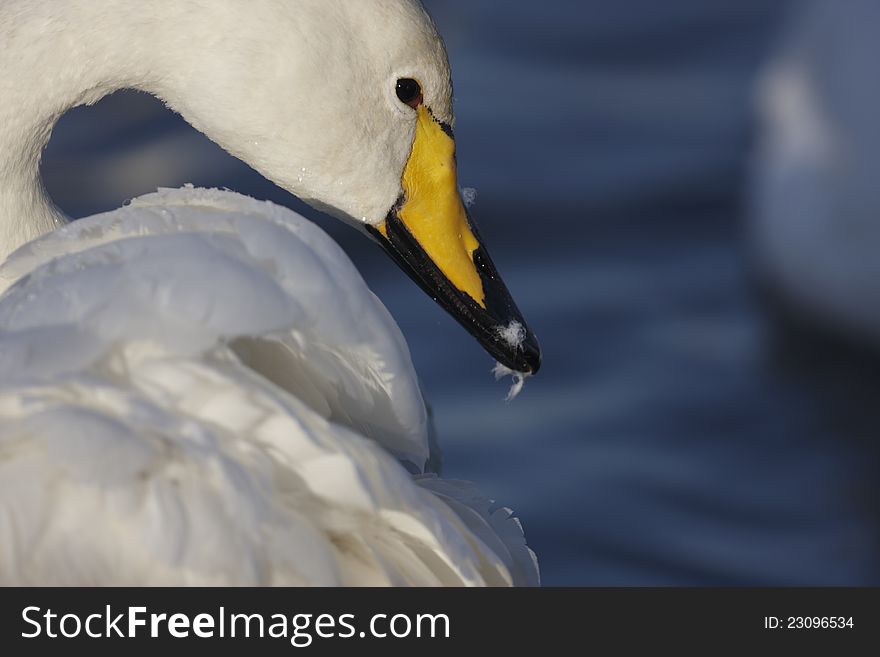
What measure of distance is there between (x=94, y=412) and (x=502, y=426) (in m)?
3.99

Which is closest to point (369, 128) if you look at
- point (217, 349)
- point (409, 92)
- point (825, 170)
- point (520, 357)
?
point (409, 92)

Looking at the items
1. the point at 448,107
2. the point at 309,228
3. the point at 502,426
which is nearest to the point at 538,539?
the point at 502,426

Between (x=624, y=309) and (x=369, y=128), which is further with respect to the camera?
(x=624, y=309)

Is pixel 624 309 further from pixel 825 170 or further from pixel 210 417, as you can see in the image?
pixel 210 417

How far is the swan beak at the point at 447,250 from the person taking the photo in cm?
352

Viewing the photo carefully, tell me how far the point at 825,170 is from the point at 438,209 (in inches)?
140

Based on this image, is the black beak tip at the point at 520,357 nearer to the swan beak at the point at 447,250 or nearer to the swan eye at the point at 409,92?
the swan beak at the point at 447,250

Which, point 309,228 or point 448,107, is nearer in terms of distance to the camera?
point 309,228

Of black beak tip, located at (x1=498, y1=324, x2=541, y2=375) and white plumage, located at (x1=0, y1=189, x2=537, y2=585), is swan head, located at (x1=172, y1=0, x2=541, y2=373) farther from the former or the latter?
white plumage, located at (x1=0, y1=189, x2=537, y2=585)

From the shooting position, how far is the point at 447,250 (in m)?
3.58

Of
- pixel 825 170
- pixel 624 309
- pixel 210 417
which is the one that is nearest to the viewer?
pixel 210 417

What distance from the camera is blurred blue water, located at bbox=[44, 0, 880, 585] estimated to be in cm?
609

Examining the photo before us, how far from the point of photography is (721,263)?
7508 mm

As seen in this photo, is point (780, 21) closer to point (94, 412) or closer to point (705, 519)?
point (705, 519)
